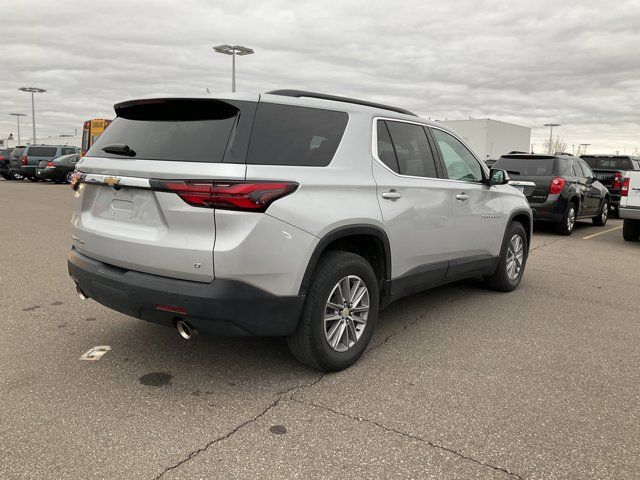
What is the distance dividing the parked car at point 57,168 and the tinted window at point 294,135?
24736 mm

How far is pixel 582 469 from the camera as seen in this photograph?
100 inches

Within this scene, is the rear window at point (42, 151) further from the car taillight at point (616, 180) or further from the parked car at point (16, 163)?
the car taillight at point (616, 180)

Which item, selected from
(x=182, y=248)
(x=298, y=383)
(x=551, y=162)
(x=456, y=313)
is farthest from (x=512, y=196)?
(x=551, y=162)

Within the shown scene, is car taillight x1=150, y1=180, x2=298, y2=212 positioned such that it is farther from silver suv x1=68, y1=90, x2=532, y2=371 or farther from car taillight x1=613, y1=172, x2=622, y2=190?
car taillight x1=613, y1=172, x2=622, y2=190

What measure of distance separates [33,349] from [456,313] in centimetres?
356

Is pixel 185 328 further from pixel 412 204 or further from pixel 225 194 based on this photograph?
pixel 412 204

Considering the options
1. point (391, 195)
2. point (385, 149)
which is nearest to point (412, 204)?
point (391, 195)

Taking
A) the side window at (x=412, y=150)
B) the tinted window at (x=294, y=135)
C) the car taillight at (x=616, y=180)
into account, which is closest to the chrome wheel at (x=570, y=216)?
the car taillight at (x=616, y=180)

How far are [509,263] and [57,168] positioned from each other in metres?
24.6

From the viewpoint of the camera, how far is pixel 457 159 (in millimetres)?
4910

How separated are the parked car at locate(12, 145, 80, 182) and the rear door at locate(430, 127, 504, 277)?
87.2 feet

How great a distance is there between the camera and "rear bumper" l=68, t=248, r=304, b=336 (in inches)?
114

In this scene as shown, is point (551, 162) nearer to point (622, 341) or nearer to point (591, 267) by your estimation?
point (591, 267)

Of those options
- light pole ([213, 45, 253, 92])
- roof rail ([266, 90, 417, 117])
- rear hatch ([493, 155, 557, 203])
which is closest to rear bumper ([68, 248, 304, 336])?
roof rail ([266, 90, 417, 117])
